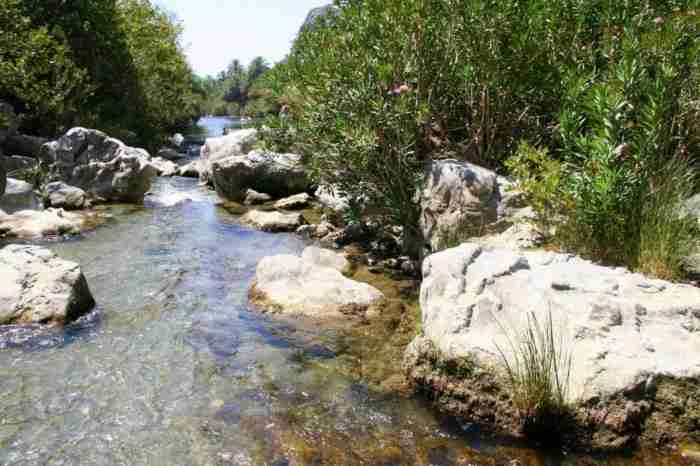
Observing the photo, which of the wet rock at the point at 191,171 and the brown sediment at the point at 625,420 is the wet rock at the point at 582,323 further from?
the wet rock at the point at 191,171

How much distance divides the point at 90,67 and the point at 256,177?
1415 centimetres

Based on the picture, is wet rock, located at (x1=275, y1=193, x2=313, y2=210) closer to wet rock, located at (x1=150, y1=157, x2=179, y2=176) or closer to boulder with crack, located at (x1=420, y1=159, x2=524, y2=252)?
boulder with crack, located at (x1=420, y1=159, x2=524, y2=252)

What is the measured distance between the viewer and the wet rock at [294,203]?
16.6 metres

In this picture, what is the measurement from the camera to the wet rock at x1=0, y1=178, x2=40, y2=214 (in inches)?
556

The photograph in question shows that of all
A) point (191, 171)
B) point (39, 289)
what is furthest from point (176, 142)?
point (39, 289)

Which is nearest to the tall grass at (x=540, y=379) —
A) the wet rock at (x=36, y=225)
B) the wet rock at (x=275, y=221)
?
the wet rock at (x=275, y=221)

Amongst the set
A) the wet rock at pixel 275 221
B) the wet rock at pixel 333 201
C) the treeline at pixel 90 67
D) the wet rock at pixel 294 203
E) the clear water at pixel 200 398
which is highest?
the treeline at pixel 90 67

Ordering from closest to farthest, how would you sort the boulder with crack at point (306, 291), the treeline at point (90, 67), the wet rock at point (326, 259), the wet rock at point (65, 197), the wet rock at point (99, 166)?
1. the boulder with crack at point (306, 291)
2. the wet rock at point (326, 259)
3. the wet rock at point (65, 197)
4. the wet rock at point (99, 166)
5. the treeline at point (90, 67)

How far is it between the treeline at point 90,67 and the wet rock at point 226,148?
6526 millimetres

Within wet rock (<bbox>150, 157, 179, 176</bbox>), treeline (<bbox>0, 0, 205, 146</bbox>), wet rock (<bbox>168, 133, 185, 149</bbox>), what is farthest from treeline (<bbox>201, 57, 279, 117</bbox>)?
wet rock (<bbox>150, 157, 179, 176</bbox>)

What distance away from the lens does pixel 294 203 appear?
16.6 meters

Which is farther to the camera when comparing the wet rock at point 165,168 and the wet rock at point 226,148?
the wet rock at point 165,168

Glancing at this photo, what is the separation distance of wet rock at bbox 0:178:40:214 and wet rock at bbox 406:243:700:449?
12340 mm

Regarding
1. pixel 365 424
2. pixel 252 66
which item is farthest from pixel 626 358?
pixel 252 66
